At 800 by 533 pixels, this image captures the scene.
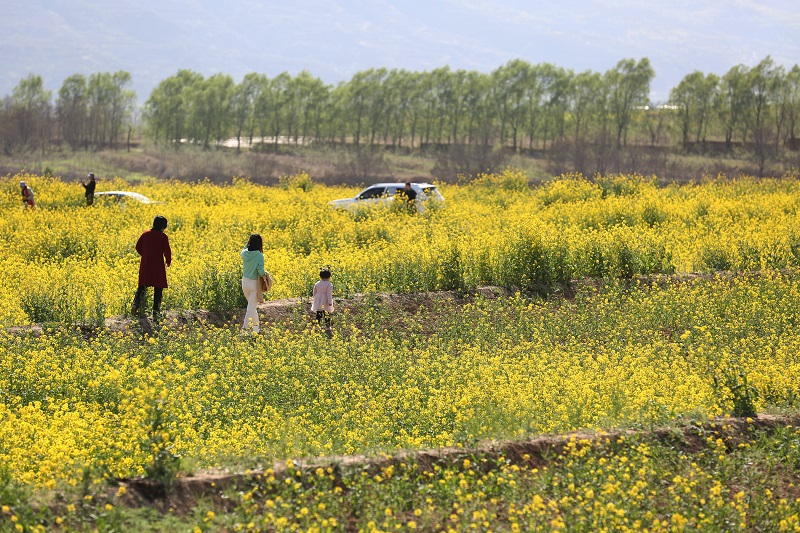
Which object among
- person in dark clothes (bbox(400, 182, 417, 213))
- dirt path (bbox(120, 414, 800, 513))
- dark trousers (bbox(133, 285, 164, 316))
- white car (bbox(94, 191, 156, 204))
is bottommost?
dirt path (bbox(120, 414, 800, 513))

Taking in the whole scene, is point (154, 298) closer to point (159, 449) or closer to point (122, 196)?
point (159, 449)

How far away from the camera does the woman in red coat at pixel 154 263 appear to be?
13664 mm

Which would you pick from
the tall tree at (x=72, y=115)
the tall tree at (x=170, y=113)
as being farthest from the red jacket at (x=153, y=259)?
the tall tree at (x=72, y=115)

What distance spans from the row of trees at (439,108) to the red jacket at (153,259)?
68078 mm

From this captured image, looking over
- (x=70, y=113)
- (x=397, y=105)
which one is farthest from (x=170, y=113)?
(x=397, y=105)

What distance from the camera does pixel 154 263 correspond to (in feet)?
44.9

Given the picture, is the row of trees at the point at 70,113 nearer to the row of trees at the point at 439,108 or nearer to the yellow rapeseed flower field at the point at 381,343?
the row of trees at the point at 439,108

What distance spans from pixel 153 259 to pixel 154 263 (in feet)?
0.20

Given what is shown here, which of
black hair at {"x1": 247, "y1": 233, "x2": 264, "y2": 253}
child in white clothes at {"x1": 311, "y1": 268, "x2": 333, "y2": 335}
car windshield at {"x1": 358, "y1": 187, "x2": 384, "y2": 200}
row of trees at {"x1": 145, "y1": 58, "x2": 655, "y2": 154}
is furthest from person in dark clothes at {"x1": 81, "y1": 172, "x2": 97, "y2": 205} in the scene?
row of trees at {"x1": 145, "y1": 58, "x2": 655, "y2": 154}

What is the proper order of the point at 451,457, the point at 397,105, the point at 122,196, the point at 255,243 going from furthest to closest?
the point at 397,105, the point at 122,196, the point at 255,243, the point at 451,457

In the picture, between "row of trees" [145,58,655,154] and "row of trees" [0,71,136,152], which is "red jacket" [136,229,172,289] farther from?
"row of trees" [145,58,655,154]

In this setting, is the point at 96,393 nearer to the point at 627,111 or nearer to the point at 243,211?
the point at 243,211

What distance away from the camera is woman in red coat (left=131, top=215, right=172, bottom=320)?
44.8 feet

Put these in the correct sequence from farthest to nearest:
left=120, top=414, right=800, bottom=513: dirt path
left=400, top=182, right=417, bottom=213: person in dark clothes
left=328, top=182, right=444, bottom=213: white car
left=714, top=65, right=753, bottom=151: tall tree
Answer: left=714, top=65, right=753, bottom=151: tall tree, left=328, top=182, right=444, bottom=213: white car, left=400, top=182, right=417, bottom=213: person in dark clothes, left=120, top=414, right=800, bottom=513: dirt path
